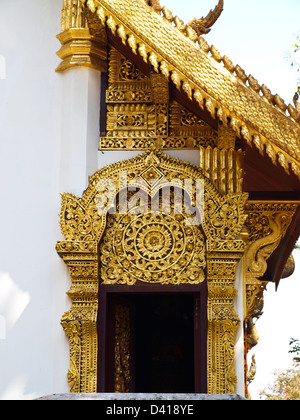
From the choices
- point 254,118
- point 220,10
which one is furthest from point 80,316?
point 220,10

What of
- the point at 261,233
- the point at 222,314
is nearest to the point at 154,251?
the point at 222,314

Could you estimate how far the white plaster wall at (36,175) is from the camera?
574cm

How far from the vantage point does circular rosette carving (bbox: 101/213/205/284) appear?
582cm

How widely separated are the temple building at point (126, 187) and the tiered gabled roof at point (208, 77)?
0.03ft

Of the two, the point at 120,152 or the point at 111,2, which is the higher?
the point at 111,2

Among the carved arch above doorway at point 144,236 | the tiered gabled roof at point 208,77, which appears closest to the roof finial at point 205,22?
the tiered gabled roof at point 208,77

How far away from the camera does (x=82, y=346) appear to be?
5.68 meters

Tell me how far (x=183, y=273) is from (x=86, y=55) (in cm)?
190

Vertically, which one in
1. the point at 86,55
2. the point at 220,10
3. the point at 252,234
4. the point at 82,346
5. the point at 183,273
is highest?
the point at 220,10

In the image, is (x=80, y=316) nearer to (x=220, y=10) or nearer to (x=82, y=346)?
(x=82, y=346)

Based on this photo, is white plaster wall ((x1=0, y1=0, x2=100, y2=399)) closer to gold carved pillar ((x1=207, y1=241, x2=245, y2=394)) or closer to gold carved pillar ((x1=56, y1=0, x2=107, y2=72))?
gold carved pillar ((x1=56, y1=0, x2=107, y2=72))
